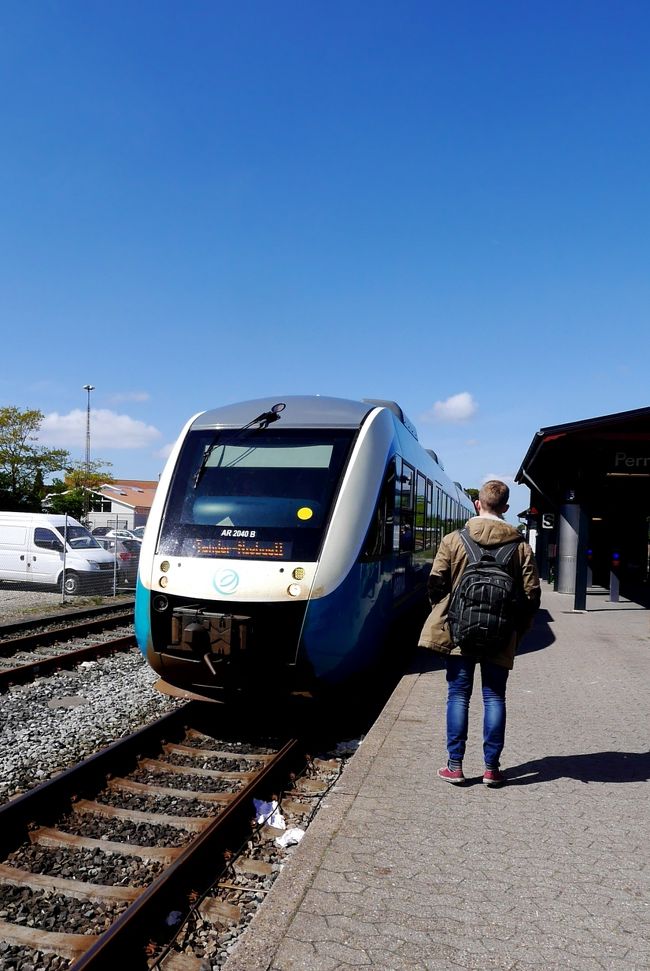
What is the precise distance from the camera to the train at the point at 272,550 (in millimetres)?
6355

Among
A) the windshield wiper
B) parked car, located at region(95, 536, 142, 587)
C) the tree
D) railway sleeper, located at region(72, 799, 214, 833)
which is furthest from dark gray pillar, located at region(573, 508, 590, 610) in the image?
the tree

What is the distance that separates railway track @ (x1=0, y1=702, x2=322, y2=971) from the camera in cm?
364

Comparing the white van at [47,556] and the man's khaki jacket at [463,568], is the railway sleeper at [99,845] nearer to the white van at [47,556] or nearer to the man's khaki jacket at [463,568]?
the man's khaki jacket at [463,568]

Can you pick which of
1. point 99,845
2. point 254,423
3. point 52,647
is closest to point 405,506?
point 254,423

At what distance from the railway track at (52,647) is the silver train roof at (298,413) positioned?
368 cm

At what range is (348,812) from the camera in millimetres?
4516

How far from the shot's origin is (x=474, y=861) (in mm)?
3934

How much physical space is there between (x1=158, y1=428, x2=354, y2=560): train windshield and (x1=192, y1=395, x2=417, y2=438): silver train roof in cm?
11

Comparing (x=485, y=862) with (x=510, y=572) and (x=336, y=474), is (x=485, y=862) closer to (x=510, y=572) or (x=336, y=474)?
(x=510, y=572)

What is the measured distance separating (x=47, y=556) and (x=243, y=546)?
45.0 ft

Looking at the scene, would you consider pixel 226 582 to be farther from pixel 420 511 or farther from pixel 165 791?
pixel 420 511

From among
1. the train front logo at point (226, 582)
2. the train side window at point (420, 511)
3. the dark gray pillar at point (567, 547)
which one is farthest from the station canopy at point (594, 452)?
the train front logo at point (226, 582)

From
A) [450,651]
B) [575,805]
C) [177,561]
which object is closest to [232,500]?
[177,561]

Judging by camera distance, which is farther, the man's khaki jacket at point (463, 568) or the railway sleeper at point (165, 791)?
the railway sleeper at point (165, 791)
